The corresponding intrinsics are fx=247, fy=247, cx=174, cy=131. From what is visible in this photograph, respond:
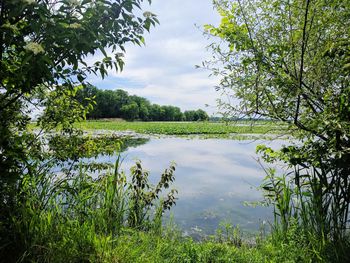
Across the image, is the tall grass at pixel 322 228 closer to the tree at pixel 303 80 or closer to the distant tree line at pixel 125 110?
the tree at pixel 303 80

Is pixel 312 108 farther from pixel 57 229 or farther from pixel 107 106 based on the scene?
pixel 107 106

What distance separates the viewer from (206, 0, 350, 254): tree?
196 cm

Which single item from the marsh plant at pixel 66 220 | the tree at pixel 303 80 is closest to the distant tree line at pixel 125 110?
the marsh plant at pixel 66 220

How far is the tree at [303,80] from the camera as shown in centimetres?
196

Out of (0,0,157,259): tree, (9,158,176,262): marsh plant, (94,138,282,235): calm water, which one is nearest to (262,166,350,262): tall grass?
(94,138,282,235): calm water

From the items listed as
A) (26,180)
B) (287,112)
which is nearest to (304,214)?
(287,112)

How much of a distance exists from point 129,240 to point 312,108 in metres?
2.09

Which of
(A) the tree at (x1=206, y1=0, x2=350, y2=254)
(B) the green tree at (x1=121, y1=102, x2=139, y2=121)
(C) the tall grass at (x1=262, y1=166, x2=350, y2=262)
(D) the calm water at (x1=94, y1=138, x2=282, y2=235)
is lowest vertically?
(D) the calm water at (x1=94, y1=138, x2=282, y2=235)

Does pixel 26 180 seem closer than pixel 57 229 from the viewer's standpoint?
No

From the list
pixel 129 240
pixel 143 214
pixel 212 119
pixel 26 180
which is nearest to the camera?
pixel 26 180

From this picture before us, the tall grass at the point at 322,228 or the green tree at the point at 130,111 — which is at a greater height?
the green tree at the point at 130,111

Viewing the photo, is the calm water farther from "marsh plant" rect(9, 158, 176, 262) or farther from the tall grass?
the tall grass

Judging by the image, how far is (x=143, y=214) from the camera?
3.61m

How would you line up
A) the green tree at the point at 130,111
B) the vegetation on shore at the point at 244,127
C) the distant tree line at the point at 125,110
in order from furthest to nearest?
1. the green tree at the point at 130,111
2. the distant tree line at the point at 125,110
3. the vegetation on shore at the point at 244,127
